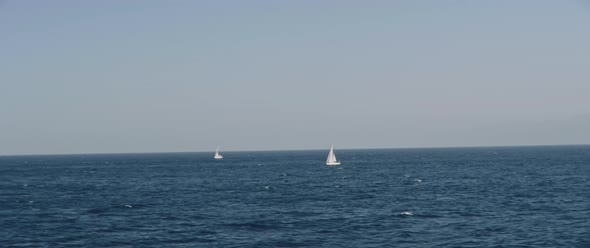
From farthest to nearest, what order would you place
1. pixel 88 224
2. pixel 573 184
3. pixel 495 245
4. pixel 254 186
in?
pixel 254 186 → pixel 573 184 → pixel 88 224 → pixel 495 245

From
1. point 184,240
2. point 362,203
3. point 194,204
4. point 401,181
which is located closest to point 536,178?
point 401,181

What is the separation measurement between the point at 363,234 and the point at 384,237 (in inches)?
112

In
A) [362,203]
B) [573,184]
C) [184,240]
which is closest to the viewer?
[184,240]

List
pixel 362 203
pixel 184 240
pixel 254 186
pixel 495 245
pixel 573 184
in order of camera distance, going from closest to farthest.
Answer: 1. pixel 495 245
2. pixel 184 240
3. pixel 362 203
4. pixel 573 184
5. pixel 254 186

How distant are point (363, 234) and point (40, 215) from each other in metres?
50.8

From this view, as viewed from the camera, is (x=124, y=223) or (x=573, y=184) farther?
(x=573, y=184)

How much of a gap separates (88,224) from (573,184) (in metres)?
99.0

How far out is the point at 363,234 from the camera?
69.1 m

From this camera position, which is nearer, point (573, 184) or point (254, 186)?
point (573, 184)

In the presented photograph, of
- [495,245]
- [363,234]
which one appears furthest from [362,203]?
[495,245]

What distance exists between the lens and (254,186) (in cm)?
13500

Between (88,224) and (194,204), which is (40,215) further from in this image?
(194,204)

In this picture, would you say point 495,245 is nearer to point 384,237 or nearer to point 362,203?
point 384,237

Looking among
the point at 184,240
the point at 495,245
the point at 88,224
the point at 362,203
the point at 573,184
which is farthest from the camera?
the point at 573,184
